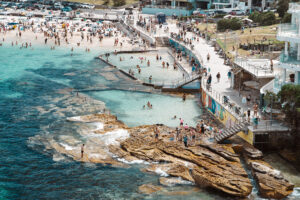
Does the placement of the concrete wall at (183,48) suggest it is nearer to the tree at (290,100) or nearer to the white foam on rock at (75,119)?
the white foam on rock at (75,119)

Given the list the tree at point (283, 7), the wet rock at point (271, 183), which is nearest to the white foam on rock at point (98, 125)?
the wet rock at point (271, 183)

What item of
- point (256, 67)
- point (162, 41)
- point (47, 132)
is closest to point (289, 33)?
point (256, 67)

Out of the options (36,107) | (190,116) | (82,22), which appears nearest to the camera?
(190,116)

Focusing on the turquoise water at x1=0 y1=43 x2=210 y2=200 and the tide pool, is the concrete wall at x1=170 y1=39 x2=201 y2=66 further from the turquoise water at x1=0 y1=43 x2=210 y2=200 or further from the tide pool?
the turquoise water at x1=0 y1=43 x2=210 y2=200

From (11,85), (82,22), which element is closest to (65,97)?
(11,85)

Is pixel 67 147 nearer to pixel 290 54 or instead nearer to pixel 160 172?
pixel 160 172

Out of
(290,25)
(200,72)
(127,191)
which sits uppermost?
(290,25)

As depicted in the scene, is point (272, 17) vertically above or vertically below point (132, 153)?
above

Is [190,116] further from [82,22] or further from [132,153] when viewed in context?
[82,22]
